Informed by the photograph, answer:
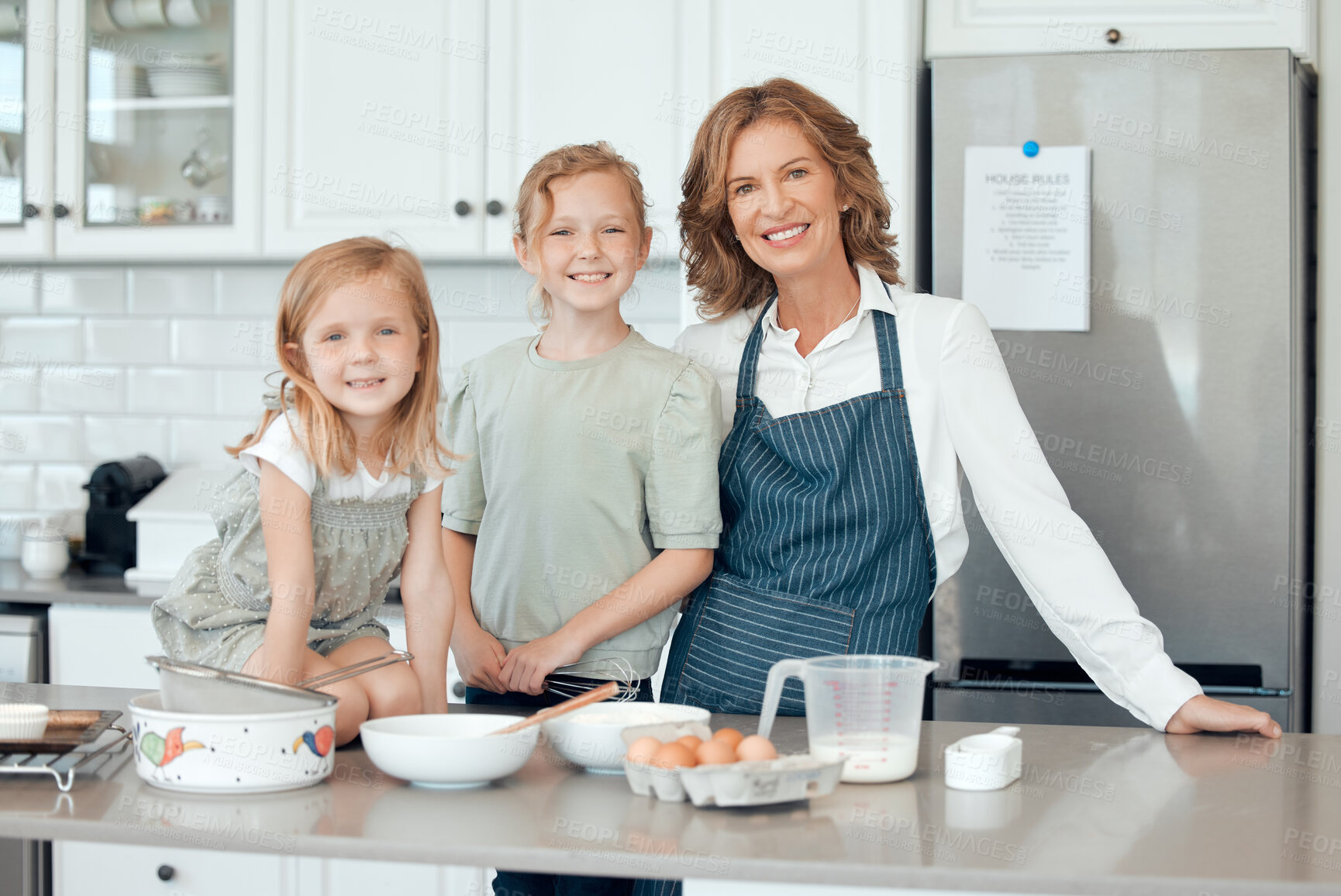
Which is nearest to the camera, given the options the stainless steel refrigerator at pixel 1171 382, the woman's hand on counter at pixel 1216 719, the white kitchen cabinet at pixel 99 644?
the woman's hand on counter at pixel 1216 719

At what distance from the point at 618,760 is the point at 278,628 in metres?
0.33

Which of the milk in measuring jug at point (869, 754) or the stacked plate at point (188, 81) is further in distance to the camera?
the stacked plate at point (188, 81)

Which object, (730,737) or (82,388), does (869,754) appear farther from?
(82,388)

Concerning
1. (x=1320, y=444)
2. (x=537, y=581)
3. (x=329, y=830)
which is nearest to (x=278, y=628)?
(x=329, y=830)

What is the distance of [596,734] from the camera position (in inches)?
38.9

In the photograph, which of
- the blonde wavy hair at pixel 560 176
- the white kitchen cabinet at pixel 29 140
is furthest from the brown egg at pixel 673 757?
the white kitchen cabinet at pixel 29 140

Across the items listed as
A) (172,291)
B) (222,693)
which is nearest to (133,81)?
(172,291)

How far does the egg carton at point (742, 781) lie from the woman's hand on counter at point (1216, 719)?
47 cm

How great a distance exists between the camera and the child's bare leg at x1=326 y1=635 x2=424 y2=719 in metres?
1.11

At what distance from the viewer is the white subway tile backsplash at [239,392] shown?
2.83 m

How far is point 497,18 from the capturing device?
2389mm

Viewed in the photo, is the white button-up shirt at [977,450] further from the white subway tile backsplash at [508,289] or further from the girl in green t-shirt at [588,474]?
the white subway tile backsplash at [508,289]

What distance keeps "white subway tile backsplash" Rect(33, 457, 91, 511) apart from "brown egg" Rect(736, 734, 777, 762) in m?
2.42

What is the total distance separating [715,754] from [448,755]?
0.21m
